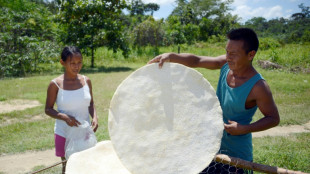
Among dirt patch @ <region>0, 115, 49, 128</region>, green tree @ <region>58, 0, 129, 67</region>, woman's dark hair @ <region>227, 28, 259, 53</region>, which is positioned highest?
green tree @ <region>58, 0, 129, 67</region>

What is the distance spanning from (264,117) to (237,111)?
0.57 ft

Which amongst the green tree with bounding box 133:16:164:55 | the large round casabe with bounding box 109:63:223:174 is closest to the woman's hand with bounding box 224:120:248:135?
the large round casabe with bounding box 109:63:223:174

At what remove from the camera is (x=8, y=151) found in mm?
3885

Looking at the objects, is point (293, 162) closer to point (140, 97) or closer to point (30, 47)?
point (140, 97)

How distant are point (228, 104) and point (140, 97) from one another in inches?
24.3

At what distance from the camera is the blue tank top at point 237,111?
5.40 feet

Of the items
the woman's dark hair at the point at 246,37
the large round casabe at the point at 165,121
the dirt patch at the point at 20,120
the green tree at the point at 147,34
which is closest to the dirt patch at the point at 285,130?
the woman's dark hair at the point at 246,37

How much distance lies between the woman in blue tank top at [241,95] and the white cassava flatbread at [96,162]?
0.64m

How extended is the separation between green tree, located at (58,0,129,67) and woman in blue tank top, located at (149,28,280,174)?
37.2ft

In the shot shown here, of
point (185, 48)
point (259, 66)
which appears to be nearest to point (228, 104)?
point (259, 66)

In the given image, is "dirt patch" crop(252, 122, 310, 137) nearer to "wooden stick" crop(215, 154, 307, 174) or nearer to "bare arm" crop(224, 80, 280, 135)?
"bare arm" crop(224, 80, 280, 135)

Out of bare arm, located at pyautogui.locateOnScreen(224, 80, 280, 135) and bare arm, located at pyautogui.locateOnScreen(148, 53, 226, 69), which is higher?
bare arm, located at pyautogui.locateOnScreen(148, 53, 226, 69)

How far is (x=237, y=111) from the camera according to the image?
1.69 meters

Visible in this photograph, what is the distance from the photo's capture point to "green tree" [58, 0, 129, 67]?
12.1 meters
